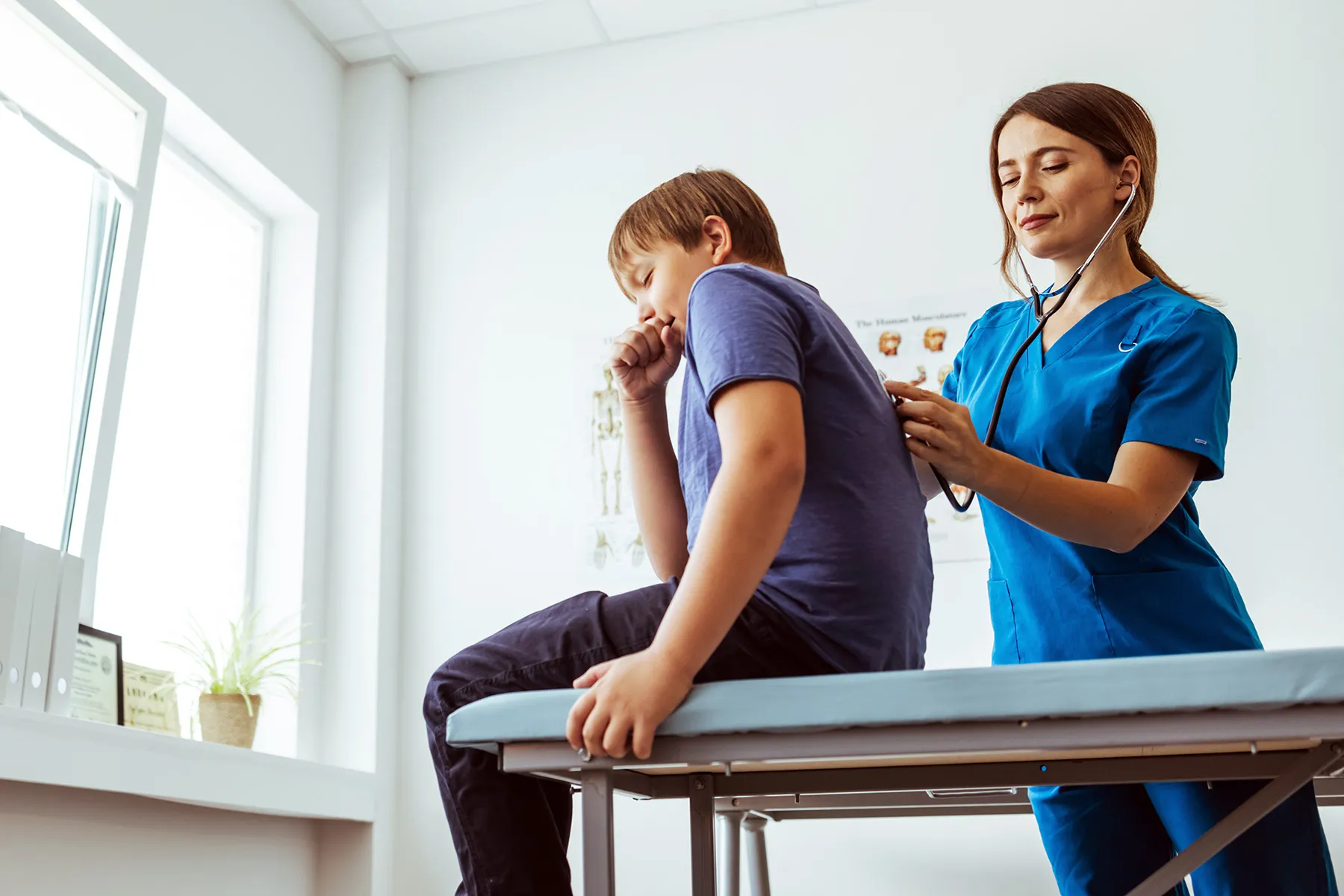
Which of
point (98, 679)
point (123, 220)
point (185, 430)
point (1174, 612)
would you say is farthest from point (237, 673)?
point (1174, 612)

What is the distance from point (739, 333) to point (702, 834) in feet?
1.66

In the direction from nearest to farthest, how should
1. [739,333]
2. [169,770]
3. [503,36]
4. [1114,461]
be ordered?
[739,333] < [1114,461] < [169,770] < [503,36]

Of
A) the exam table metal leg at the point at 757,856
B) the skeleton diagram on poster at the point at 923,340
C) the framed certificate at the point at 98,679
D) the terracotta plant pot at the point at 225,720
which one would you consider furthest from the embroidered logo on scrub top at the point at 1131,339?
the terracotta plant pot at the point at 225,720

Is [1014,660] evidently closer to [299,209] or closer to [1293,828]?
[1293,828]

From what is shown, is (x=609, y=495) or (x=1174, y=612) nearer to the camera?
(x=1174, y=612)

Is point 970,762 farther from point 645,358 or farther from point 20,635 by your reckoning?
point 20,635

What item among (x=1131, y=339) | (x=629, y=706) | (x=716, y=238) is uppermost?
(x=716, y=238)

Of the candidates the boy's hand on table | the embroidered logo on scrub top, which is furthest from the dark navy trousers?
the embroidered logo on scrub top

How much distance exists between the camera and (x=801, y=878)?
2.66 metres

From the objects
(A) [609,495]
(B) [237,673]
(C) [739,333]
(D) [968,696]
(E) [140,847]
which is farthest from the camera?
(A) [609,495]

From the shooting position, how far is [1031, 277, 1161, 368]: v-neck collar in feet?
4.40

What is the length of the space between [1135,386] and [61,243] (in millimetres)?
1917

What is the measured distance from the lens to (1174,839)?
3.99 feet

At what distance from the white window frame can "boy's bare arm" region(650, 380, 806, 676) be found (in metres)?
1.64
